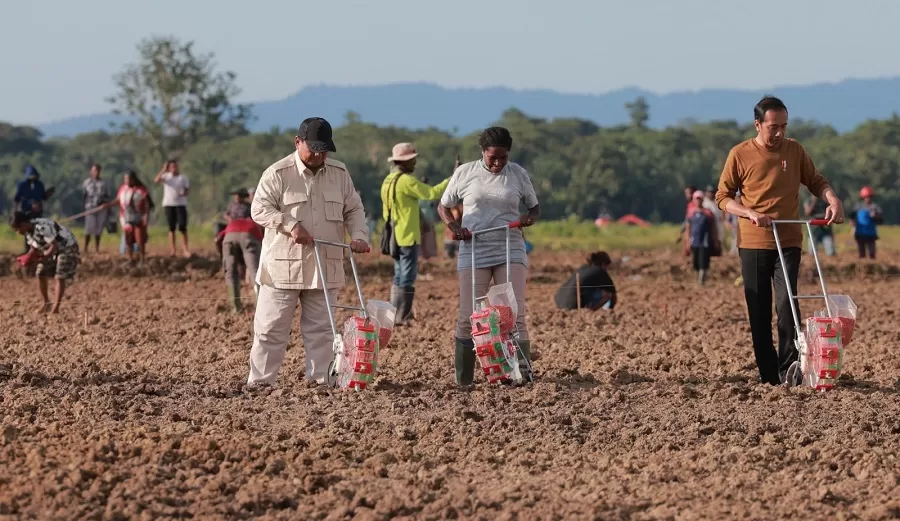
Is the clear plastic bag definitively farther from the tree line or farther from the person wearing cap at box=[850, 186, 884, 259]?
the tree line

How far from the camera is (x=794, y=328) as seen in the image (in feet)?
31.5

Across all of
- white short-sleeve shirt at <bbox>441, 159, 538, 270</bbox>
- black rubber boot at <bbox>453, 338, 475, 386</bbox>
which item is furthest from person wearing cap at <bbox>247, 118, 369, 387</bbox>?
black rubber boot at <bbox>453, 338, 475, 386</bbox>

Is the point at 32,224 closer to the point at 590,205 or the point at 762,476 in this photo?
the point at 762,476

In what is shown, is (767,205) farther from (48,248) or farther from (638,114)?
(638,114)

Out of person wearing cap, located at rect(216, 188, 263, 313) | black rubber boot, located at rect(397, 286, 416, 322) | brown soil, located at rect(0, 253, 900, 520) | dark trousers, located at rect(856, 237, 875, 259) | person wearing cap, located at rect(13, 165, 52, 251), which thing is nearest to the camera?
brown soil, located at rect(0, 253, 900, 520)

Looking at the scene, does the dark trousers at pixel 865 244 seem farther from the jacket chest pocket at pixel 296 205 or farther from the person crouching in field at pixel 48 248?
the jacket chest pocket at pixel 296 205

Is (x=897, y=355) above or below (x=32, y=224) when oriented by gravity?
below

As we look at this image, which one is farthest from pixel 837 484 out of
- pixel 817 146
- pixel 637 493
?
pixel 817 146

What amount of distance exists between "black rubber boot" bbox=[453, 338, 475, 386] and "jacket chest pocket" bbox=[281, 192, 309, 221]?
1286 millimetres

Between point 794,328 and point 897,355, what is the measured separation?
2.67m

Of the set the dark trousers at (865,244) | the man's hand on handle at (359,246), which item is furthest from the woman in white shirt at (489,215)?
the dark trousers at (865,244)

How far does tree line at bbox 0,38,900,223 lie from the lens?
5216 centimetres

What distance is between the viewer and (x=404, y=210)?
13141 millimetres

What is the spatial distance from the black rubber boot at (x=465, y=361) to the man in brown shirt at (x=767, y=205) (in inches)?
69.9
